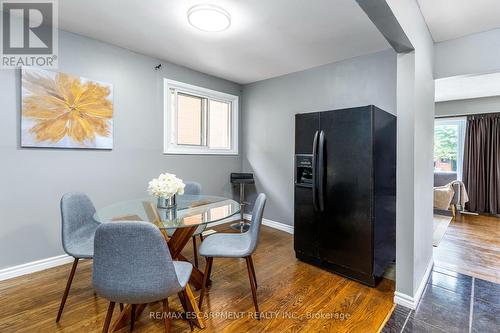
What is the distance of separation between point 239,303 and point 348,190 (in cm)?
143

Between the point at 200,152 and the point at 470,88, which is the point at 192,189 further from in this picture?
the point at 470,88

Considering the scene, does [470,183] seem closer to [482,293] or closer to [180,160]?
[482,293]

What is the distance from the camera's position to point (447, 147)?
584cm

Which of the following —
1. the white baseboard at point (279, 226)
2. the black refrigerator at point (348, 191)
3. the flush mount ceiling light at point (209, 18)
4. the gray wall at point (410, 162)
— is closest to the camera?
the gray wall at point (410, 162)

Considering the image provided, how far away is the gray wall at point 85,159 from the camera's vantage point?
7.66 feet

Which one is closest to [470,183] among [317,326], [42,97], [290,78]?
[290,78]

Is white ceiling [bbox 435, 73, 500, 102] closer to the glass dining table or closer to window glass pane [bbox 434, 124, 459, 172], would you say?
window glass pane [bbox 434, 124, 459, 172]

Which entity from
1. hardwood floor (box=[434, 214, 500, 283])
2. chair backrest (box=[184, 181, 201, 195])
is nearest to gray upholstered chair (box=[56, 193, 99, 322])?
chair backrest (box=[184, 181, 201, 195])

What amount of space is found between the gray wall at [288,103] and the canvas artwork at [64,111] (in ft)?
7.51

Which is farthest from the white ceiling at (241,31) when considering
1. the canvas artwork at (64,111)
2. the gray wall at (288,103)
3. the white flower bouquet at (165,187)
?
the white flower bouquet at (165,187)

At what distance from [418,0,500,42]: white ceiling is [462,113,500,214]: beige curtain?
3.85 m

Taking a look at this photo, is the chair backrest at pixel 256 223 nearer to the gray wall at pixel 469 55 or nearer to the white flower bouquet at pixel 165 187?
the white flower bouquet at pixel 165 187

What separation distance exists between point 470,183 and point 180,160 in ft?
20.1

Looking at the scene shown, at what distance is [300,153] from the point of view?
111 inches
